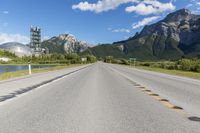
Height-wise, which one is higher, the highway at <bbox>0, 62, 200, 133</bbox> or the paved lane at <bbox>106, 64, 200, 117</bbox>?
the highway at <bbox>0, 62, 200, 133</bbox>

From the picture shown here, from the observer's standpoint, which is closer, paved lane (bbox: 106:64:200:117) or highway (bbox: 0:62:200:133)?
highway (bbox: 0:62:200:133)

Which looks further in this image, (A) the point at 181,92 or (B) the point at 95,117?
(A) the point at 181,92

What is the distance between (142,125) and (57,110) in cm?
290

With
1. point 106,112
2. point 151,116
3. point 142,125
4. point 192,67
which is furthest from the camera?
point 192,67

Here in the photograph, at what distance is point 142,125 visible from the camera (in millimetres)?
6922

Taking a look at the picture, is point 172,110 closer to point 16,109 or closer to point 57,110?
point 57,110

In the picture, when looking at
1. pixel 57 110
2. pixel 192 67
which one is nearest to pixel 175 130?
pixel 57 110

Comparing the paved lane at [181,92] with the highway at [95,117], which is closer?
the highway at [95,117]

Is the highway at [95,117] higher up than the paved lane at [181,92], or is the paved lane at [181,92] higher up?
the highway at [95,117]

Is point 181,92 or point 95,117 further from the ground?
point 95,117

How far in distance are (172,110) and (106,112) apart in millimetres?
1875

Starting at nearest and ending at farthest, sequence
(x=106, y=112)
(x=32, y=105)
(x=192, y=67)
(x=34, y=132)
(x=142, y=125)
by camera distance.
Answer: (x=34, y=132) → (x=142, y=125) → (x=106, y=112) → (x=32, y=105) → (x=192, y=67)

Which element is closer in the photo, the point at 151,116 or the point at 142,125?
the point at 142,125

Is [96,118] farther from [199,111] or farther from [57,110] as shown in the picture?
[199,111]
